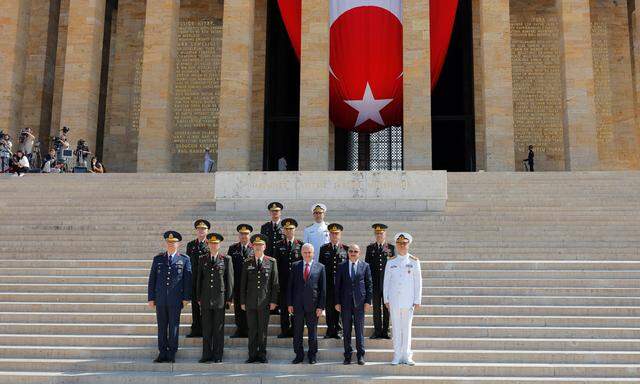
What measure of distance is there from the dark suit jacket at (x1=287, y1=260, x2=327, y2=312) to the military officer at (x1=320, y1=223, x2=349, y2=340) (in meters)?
0.29

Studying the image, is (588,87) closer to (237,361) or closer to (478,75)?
(478,75)

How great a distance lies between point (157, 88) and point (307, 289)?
16.5 meters

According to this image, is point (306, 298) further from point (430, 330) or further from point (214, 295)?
point (430, 330)

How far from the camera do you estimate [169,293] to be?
643 centimetres

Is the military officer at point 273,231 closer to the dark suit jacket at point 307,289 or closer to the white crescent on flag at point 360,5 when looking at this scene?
the dark suit jacket at point 307,289

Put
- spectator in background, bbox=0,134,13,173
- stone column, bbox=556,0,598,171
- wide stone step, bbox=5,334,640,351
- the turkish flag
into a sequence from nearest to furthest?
wide stone step, bbox=5,334,640,351, spectator in background, bbox=0,134,13,173, the turkish flag, stone column, bbox=556,0,598,171

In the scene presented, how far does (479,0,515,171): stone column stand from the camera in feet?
64.5

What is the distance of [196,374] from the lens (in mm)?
6133

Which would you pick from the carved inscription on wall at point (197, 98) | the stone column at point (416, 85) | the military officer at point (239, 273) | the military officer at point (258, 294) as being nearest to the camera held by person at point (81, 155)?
the carved inscription on wall at point (197, 98)

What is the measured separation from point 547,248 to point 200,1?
1995cm

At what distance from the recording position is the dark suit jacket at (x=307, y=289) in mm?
6383

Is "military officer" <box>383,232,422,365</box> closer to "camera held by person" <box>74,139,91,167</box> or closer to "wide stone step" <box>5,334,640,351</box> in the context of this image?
"wide stone step" <box>5,334,640,351</box>

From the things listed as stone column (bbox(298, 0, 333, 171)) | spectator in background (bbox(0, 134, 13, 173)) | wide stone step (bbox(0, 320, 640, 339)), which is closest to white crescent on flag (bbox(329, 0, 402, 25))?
stone column (bbox(298, 0, 333, 171))

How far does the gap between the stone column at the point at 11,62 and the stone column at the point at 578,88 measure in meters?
19.3
